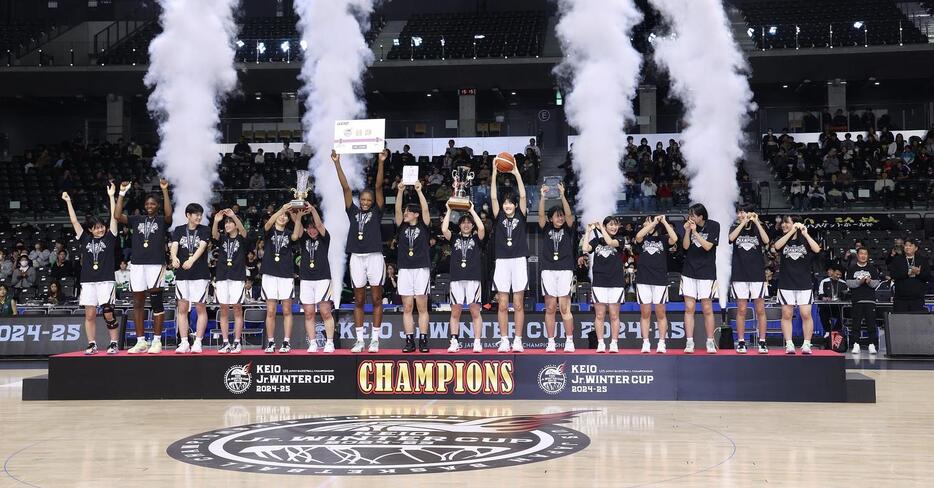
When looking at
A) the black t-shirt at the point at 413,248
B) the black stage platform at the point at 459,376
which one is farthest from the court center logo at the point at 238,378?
the black t-shirt at the point at 413,248

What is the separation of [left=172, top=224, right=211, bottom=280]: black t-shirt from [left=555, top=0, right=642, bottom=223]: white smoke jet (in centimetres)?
689

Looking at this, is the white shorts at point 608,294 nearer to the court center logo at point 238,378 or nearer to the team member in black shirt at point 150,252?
the court center logo at point 238,378

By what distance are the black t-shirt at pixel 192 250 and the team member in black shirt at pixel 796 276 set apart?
268 inches

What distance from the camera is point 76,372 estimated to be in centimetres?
1084

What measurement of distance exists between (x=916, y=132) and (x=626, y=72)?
1463cm

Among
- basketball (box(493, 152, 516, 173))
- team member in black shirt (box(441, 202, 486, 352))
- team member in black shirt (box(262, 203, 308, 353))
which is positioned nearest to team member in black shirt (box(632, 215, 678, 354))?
basketball (box(493, 152, 516, 173))

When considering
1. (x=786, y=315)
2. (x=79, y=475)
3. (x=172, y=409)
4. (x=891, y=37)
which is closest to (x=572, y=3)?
(x=786, y=315)

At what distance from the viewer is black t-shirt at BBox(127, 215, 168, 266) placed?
10812 mm

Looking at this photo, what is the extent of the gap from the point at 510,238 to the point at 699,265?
2.25 meters

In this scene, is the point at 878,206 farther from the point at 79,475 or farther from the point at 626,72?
the point at 79,475

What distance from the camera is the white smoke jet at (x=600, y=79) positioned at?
14.8 metres

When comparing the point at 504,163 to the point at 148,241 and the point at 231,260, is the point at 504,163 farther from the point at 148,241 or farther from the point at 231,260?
the point at 148,241

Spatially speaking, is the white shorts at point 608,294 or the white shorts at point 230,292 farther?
the white shorts at point 230,292

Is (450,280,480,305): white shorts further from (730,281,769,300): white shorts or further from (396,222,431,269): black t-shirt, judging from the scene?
(730,281,769,300): white shorts
